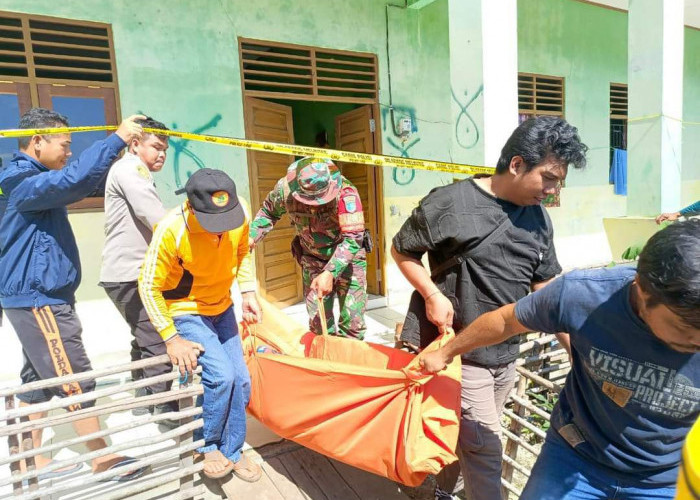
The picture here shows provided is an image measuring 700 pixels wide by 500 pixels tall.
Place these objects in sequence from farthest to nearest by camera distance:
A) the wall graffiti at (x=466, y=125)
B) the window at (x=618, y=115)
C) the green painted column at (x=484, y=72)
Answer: the window at (x=618, y=115)
the wall graffiti at (x=466, y=125)
the green painted column at (x=484, y=72)

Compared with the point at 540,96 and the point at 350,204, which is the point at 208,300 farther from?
the point at 540,96

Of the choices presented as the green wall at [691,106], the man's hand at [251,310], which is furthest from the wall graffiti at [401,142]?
the green wall at [691,106]

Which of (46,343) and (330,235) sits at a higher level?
(330,235)

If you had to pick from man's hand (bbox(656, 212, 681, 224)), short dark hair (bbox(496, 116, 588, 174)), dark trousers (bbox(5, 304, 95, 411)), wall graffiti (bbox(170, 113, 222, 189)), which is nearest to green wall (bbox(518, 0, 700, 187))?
man's hand (bbox(656, 212, 681, 224))

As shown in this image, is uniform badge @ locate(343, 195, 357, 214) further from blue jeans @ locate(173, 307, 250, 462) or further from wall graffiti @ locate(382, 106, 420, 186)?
wall graffiti @ locate(382, 106, 420, 186)

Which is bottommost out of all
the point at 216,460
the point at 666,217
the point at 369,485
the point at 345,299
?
the point at 369,485

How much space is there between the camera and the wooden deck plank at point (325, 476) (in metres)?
2.22

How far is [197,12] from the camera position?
13.7 feet

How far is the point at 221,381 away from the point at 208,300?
0.42 m

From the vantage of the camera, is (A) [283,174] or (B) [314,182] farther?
(A) [283,174]

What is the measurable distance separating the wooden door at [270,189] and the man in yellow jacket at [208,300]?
8.00 ft

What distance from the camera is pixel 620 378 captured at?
1275mm

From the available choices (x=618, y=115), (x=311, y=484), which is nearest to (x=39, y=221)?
(x=311, y=484)

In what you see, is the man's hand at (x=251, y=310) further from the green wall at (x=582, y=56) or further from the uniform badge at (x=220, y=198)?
the green wall at (x=582, y=56)
